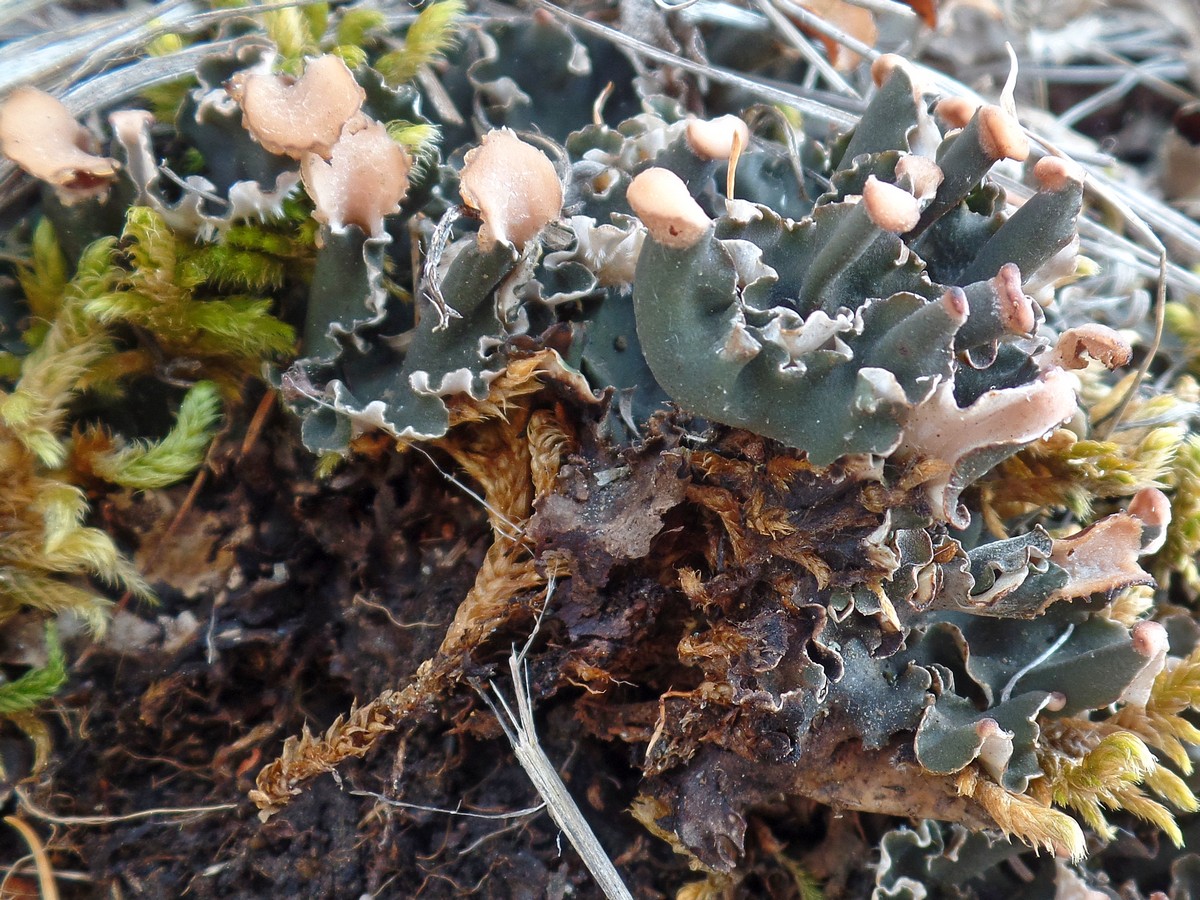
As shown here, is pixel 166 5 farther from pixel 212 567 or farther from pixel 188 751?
pixel 188 751

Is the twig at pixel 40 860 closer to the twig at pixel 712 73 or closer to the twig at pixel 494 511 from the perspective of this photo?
the twig at pixel 494 511

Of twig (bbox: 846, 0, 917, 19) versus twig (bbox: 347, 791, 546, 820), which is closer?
twig (bbox: 347, 791, 546, 820)

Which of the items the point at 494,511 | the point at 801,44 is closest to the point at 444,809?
the point at 494,511

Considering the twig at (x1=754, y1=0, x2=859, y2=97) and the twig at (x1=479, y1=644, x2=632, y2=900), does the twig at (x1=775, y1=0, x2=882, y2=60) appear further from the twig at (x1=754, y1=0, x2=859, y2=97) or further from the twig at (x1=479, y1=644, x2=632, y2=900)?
the twig at (x1=479, y1=644, x2=632, y2=900)

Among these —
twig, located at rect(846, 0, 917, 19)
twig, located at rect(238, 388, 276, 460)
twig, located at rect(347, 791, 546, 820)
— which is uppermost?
twig, located at rect(846, 0, 917, 19)

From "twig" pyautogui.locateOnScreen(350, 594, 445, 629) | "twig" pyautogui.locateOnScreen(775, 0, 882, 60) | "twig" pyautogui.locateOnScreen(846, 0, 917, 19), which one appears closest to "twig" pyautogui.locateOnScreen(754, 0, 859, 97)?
"twig" pyautogui.locateOnScreen(775, 0, 882, 60)

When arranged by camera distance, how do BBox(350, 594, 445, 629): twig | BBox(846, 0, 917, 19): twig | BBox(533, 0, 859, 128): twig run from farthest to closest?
BBox(846, 0, 917, 19): twig → BBox(533, 0, 859, 128): twig → BBox(350, 594, 445, 629): twig

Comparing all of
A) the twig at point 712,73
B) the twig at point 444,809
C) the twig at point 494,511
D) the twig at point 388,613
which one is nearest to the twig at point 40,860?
the twig at point 444,809
